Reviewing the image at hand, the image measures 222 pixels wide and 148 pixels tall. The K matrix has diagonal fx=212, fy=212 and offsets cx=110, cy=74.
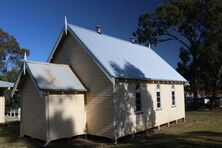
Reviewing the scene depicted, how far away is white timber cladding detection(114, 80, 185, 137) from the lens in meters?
11.6

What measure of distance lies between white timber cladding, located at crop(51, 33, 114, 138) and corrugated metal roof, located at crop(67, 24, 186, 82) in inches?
19.9

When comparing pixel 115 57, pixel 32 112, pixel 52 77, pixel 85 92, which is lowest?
pixel 32 112

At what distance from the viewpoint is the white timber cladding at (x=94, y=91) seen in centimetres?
1142

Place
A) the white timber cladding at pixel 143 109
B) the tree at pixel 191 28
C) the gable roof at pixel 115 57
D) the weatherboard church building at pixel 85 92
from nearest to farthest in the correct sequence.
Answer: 1. the weatherboard church building at pixel 85 92
2. the white timber cladding at pixel 143 109
3. the gable roof at pixel 115 57
4. the tree at pixel 191 28

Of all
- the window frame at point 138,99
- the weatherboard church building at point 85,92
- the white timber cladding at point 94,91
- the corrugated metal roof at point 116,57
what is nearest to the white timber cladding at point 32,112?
the weatherboard church building at point 85,92

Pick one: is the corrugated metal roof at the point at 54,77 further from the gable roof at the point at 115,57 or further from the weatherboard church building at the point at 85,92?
the gable roof at the point at 115,57

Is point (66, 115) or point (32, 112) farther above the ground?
point (32, 112)

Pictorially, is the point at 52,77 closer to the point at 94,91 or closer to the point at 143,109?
the point at 94,91

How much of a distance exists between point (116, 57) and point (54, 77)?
422cm

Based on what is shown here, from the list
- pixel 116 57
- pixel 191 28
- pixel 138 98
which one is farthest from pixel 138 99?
pixel 191 28

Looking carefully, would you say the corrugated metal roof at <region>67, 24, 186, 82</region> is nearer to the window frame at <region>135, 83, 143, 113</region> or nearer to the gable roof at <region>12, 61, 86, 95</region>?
the window frame at <region>135, 83, 143, 113</region>

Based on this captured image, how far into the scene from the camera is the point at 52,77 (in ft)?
37.8

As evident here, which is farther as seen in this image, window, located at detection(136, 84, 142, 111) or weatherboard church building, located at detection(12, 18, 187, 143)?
window, located at detection(136, 84, 142, 111)

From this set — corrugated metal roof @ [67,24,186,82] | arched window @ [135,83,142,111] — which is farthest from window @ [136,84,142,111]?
corrugated metal roof @ [67,24,186,82]
